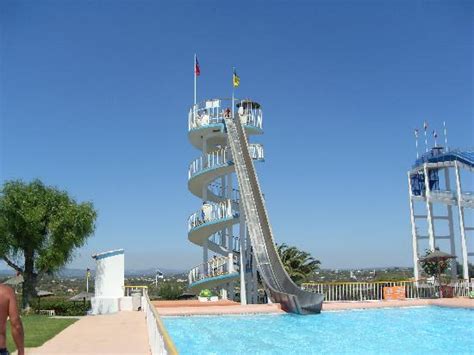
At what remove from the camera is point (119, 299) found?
19469mm

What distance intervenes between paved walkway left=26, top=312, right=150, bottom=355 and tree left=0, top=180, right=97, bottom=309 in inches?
248

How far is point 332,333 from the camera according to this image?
14836 mm

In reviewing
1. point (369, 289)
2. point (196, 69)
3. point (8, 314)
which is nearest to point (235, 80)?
point (196, 69)

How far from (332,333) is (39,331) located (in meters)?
7.68

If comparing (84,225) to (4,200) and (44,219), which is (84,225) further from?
(4,200)

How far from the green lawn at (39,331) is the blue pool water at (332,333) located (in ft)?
9.63

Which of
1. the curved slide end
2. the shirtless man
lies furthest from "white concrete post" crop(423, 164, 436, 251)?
the shirtless man

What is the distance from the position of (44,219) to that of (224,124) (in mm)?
10243

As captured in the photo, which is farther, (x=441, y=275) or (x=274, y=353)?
(x=441, y=275)

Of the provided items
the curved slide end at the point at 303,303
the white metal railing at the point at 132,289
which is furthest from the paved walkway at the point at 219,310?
the white metal railing at the point at 132,289

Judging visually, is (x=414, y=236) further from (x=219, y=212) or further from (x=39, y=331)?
(x=39, y=331)

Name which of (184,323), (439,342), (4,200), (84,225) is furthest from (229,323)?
(4,200)

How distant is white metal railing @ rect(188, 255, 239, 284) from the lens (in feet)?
80.2

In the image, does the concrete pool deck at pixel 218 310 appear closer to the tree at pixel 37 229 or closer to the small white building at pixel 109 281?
the small white building at pixel 109 281
